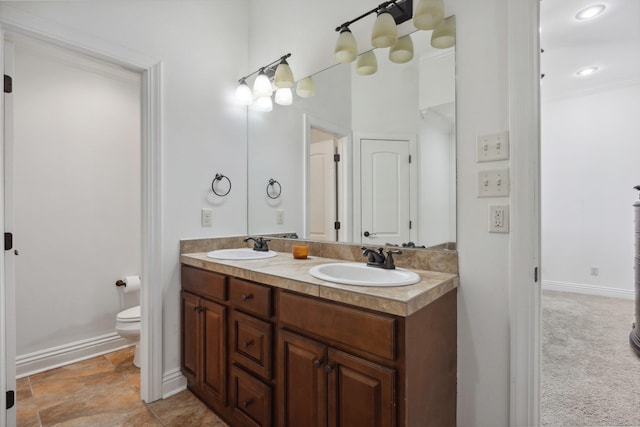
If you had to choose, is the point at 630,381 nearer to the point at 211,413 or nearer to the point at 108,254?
the point at 211,413

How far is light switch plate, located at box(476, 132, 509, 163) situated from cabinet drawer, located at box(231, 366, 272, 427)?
53.0 inches

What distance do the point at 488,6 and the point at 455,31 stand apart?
140 mm

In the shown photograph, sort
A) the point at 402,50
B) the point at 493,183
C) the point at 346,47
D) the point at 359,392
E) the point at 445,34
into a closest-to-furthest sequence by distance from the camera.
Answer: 1. the point at 359,392
2. the point at 493,183
3. the point at 445,34
4. the point at 402,50
5. the point at 346,47

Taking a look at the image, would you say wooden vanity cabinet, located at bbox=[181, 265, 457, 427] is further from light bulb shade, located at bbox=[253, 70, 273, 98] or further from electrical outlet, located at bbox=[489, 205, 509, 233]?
light bulb shade, located at bbox=[253, 70, 273, 98]

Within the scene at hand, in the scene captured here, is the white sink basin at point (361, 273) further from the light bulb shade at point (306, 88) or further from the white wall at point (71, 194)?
the white wall at point (71, 194)

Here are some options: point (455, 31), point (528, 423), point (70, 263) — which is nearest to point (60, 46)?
point (70, 263)

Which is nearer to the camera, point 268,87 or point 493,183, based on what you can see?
point 493,183

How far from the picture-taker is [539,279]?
1229 millimetres

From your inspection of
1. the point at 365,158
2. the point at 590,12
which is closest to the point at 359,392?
the point at 365,158

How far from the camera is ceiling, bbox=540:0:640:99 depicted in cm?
243

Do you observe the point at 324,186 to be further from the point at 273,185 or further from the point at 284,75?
the point at 284,75

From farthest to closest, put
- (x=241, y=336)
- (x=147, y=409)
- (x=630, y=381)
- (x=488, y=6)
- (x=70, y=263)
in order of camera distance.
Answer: (x=70, y=263), (x=630, y=381), (x=147, y=409), (x=241, y=336), (x=488, y=6)

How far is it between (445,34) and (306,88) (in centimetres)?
92

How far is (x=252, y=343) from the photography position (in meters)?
1.44
